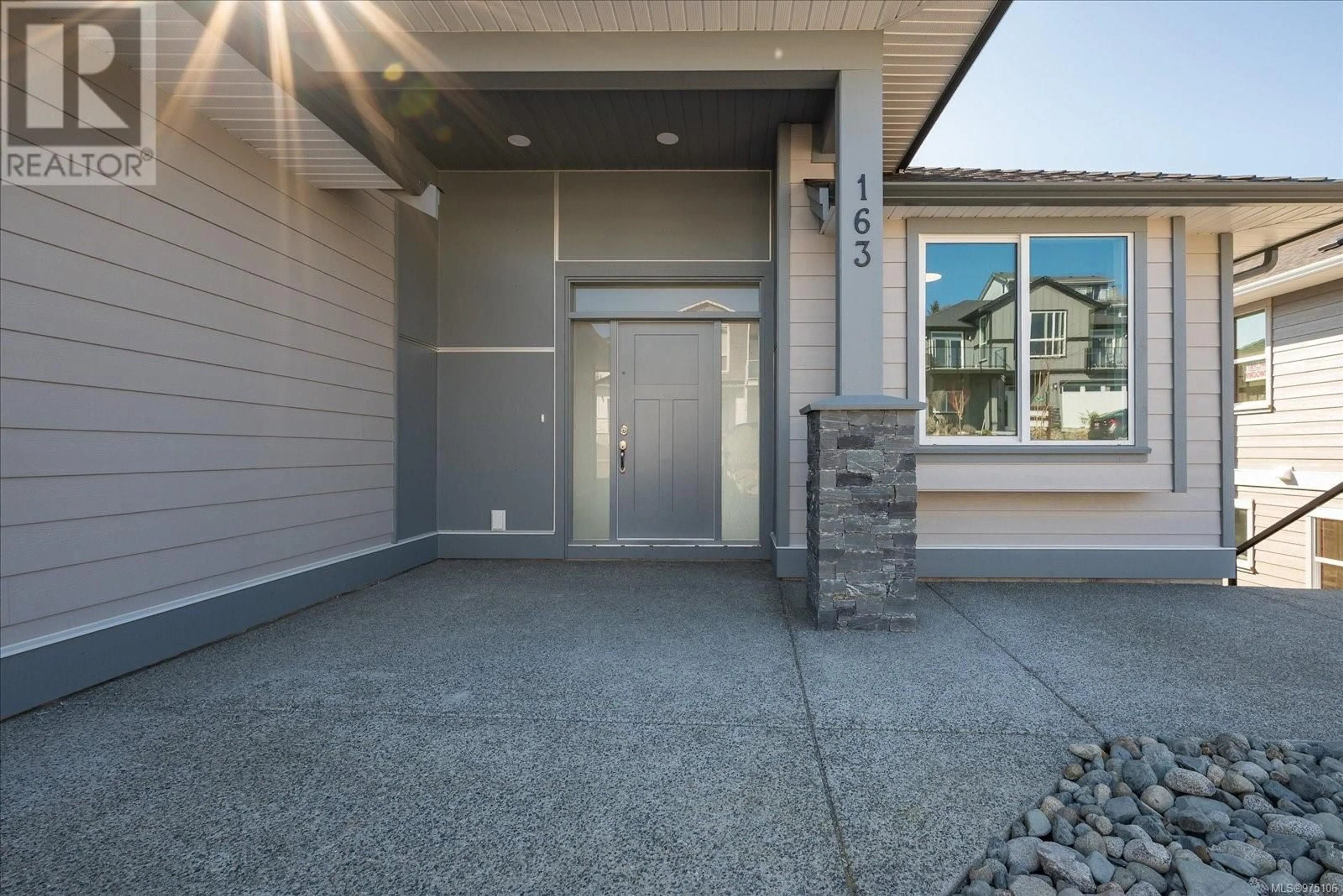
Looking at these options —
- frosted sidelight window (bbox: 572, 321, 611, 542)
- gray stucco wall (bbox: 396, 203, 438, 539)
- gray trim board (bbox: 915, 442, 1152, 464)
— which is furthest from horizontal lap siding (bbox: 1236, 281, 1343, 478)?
gray stucco wall (bbox: 396, 203, 438, 539)

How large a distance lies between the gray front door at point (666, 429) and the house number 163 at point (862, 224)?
1.85 m

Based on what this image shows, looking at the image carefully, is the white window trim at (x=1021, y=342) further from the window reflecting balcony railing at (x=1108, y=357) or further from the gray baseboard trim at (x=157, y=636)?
the gray baseboard trim at (x=157, y=636)

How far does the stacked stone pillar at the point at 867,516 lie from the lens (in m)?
3.00

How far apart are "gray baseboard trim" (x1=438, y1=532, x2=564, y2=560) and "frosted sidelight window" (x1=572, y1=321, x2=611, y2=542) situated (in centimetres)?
22

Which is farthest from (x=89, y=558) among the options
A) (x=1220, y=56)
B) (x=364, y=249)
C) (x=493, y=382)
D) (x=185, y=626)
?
(x=1220, y=56)

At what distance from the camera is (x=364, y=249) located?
13.3ft

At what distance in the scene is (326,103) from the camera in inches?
116

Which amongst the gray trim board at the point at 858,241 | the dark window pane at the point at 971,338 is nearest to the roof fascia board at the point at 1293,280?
the dark window pane at the point at 971,338

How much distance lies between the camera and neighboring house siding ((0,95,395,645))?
2168 millimetres

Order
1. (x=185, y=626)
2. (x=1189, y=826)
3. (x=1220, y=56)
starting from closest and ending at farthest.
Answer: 1. (x=1189, y=826)
2. (x=185, y=626)
3. (x=1220, y=56)

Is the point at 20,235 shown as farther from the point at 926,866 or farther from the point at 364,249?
the point at 926,866

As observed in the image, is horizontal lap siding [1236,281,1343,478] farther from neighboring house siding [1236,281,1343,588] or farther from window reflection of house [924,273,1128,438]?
window reflection of house [924,273,1128,438]

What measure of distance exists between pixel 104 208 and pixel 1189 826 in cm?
427

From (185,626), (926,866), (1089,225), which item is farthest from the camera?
(1089,225)
